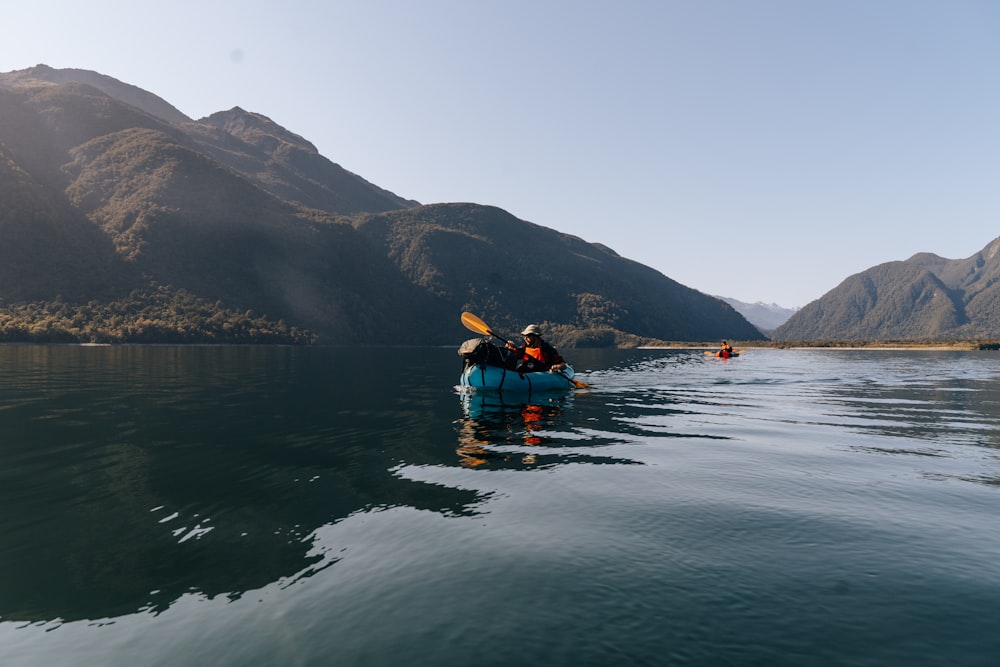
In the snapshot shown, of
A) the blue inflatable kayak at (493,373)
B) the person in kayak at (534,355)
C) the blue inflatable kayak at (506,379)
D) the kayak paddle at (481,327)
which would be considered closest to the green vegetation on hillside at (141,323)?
the kayak paddle at (481,327)

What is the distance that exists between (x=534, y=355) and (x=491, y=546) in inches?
1149

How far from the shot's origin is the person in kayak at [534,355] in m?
37.5

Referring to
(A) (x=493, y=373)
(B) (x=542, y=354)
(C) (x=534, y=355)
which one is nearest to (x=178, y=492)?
(A) (x=493, y=373)

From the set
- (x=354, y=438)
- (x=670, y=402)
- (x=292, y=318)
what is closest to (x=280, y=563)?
(x=354, y=438)

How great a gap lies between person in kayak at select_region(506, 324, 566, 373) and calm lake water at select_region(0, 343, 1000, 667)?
14.4 metres

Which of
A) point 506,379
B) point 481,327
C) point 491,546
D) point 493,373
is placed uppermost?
point 481,327

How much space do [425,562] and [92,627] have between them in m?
4.75

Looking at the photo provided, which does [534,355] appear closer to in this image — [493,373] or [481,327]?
[481,327]

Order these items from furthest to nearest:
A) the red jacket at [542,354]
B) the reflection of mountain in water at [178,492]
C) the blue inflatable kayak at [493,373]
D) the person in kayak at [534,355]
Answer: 1. the red jacket at [542,354]
2. the person in kayak at [534,355]
3. the blue inflatable kayak at [493,373]
4. the reflection of mountain in water at [178,492]

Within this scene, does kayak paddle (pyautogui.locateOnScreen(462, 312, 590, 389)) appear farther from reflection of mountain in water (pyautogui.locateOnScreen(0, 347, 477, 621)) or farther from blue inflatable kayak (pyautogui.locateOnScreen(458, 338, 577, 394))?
reflection of mountain in water (pyautogui.locateOnScreen(0, 347, 477, 621))

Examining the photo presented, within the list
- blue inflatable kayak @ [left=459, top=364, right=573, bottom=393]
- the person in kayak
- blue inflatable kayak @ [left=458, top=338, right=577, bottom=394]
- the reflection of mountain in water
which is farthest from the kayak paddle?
the reflection of mountain in water

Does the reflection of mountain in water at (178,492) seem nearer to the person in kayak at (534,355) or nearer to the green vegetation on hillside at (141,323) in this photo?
the person in kayak at (534,355)

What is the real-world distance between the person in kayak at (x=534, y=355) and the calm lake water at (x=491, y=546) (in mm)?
14445

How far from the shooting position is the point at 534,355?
39.4 meters
